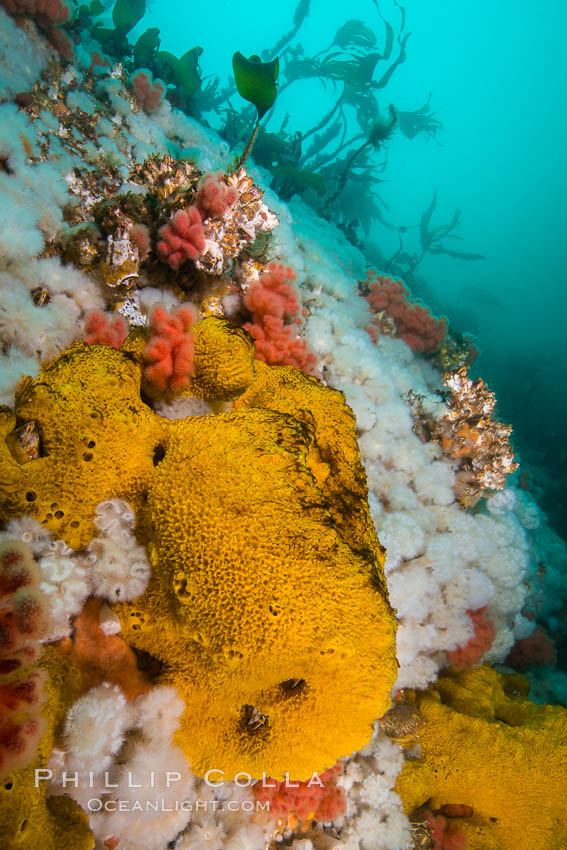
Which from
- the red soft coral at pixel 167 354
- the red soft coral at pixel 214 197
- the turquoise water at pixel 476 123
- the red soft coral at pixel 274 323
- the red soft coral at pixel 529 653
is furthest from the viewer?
the turquoise water at pixel 476 123

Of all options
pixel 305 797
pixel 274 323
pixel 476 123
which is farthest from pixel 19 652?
pixel 476 123

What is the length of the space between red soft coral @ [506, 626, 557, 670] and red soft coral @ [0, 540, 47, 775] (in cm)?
630

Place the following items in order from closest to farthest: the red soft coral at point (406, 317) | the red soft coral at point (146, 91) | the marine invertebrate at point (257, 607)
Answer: the marine invertebrate at point (257, 607) < the red soft coral at point (146, 91) < the red soft coral at point (406, 317)

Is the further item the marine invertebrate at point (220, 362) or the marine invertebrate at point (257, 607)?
the marine invertebrate at point (220, 362)

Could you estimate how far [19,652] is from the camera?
5.28 ft

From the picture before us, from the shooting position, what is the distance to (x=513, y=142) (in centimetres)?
10044

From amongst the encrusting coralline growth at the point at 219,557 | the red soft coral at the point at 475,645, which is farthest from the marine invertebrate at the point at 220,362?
the red soft coral at the point at 475,645

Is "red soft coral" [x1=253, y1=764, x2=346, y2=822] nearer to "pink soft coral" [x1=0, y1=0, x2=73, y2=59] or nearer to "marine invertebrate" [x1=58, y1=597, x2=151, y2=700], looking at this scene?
"marine invertebrate" [x1=58, y1=597, x2=151, y2=700]

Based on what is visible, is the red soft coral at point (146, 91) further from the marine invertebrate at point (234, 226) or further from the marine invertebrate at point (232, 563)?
the marine invertebrate at point (232, 563)

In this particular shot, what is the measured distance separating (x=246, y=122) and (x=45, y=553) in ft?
52.6

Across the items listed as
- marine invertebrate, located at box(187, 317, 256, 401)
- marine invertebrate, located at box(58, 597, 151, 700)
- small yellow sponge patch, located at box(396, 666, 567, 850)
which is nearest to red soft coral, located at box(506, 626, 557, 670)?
small yellow sponge patch, located at box(396, 666, 567, 850)

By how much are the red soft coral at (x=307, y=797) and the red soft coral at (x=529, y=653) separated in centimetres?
361

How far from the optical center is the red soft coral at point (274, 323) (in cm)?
426

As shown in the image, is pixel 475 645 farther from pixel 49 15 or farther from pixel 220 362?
pixel 49 15
